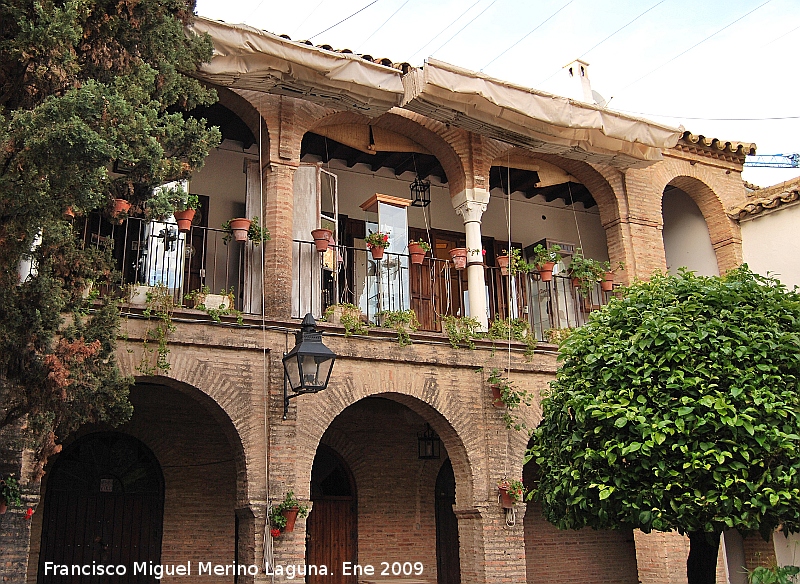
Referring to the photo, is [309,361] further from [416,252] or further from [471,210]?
[471,210]

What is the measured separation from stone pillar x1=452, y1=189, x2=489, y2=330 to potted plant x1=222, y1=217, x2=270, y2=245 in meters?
2.79

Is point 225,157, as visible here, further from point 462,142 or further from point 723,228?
point 723,228

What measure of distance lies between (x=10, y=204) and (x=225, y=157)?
20.6 ft

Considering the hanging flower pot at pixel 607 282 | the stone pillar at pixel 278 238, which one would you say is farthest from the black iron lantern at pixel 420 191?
the hanging flower pot at pixel 607 282

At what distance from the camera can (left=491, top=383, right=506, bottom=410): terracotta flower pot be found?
9.91 m

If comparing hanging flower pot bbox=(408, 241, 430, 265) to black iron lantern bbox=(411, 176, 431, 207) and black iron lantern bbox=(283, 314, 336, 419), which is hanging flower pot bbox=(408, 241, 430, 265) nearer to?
black iron lantern bbox=(411, 176, 431, 207)

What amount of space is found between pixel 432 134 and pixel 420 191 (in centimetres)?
122

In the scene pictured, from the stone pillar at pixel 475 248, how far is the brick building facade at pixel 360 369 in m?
0.03

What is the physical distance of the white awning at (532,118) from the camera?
969 centimetres

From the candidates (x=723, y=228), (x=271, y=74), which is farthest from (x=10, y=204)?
(x=723, y=228)

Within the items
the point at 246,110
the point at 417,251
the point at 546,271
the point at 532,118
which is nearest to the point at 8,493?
the point at 246,110

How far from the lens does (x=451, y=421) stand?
9.68 meters

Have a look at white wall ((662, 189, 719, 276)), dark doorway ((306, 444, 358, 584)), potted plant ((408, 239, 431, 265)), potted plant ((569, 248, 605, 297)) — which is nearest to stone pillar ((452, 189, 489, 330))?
potted plant ((408, 239, 431, 265))

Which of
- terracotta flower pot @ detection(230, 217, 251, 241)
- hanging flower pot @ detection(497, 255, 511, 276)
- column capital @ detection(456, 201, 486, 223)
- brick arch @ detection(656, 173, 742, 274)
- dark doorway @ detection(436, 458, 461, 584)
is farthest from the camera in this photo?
brick arch @ detection(656, 173, 742, 274)
